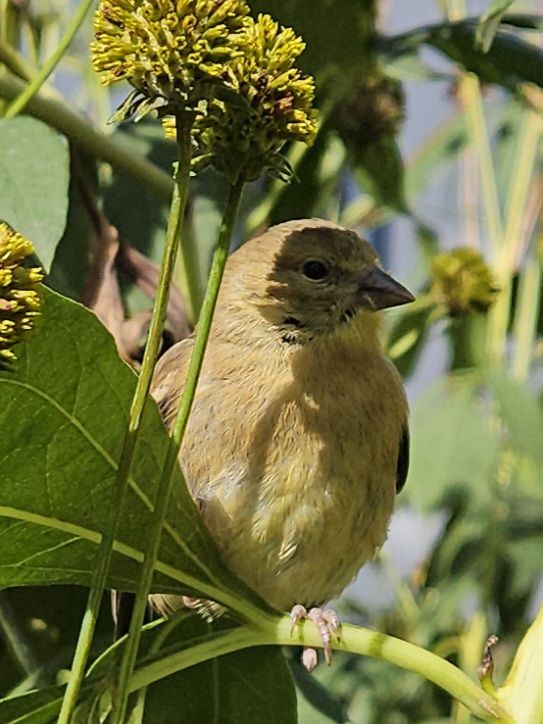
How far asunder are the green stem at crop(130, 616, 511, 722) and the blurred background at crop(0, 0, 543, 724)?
37 centimetres

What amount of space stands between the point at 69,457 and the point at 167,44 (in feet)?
0.94

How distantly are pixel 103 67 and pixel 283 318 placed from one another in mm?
757

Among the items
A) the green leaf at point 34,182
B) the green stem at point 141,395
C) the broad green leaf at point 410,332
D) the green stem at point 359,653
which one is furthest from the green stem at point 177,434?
the broad green leaf at point 410,332

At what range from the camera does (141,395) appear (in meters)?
0.74

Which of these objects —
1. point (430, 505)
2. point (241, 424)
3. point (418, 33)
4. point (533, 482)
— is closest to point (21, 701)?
point (241, 424)

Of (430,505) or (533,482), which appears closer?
(430,505)

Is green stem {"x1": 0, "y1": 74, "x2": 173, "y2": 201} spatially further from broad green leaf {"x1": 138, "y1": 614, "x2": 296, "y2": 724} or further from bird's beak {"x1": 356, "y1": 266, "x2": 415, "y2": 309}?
broad green leaf {"x1": 138, "y1": 614, "x2": 296, "y2": 724}

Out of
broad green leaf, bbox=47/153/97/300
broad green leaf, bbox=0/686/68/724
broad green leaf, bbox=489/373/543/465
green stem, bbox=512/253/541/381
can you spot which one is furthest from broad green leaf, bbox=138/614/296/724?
green stem, bbox=512/253/541/381

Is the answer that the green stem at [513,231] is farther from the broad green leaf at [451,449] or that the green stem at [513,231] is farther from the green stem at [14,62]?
Answer: the green stem at [14,62]

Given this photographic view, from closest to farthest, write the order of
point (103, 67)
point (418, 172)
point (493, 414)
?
point (103, 67) < point (493, 414) < point (418, 172)

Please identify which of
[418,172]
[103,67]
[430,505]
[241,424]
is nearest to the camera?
[103,67]

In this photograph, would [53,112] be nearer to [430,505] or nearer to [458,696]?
[458,696]

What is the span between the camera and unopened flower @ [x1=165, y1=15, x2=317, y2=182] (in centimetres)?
77

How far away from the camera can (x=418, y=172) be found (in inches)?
96.3
